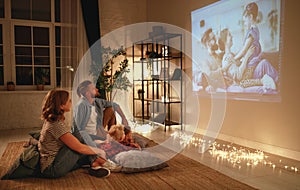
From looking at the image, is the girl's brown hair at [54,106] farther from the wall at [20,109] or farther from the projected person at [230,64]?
the wall at [20,109]

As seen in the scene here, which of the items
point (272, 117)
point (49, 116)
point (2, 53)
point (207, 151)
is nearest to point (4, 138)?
point (2, 53)

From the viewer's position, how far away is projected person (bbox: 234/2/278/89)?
3.26 meters

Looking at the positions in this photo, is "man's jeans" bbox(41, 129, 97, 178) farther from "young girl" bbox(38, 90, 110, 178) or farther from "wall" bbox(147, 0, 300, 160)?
"wall" bbox(147, 0, 300, 160)

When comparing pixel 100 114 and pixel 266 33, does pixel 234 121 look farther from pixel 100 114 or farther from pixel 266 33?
pixel 100 114

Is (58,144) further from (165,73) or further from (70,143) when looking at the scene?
(165,73)

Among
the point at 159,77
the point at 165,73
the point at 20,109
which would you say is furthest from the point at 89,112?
the point at 20,109

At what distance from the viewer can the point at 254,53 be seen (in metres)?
3.38

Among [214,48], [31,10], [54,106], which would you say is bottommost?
[54,106]

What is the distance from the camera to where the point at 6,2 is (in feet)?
17.1

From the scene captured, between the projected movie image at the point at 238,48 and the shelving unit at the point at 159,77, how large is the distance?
1.65 feet

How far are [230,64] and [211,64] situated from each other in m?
0.43

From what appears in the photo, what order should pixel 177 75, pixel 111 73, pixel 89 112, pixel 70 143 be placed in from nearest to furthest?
pixel 70 143 → pixel 89 112 → pixel 177 75 → pixel 111 73

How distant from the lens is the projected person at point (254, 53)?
3261mm

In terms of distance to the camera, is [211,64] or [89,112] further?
[211,64]
